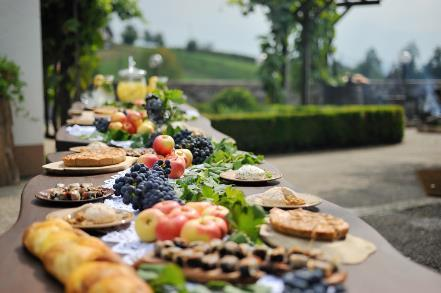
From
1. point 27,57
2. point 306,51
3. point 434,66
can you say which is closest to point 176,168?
point 27,57

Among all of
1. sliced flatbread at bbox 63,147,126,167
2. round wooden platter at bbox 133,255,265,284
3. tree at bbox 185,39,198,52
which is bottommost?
round wooden platter at bbox 133,255,265,284

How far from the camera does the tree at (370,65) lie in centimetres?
2423

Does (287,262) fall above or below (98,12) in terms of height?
below

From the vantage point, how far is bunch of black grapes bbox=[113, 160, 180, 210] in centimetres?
192

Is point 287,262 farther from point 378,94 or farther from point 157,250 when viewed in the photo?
point 378,94

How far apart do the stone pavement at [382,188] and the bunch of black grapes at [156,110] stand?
3.06 ft

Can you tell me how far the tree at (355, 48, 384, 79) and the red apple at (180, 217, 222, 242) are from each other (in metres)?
23.2

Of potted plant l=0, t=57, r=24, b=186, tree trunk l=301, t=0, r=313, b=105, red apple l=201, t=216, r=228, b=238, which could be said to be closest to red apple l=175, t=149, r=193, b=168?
red apple l=201, t=216, r=228, b=238

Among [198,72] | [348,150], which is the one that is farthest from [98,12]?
[198,72]

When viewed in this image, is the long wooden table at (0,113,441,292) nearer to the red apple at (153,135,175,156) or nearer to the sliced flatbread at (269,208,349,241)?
the sliced flatbread at (269,208,349,241)

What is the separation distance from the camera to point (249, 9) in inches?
599

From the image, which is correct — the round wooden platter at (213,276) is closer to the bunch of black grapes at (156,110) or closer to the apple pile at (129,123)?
the bunch of black grapes at (156,110)

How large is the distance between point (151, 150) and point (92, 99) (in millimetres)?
3008

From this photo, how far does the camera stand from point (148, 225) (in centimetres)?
164
